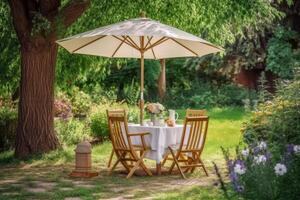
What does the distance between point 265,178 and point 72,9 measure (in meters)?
6.91

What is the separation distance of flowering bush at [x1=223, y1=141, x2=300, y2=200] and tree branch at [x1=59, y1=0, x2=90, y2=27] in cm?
644

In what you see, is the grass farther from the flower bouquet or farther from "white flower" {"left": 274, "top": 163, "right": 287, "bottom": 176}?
"white flower" {"left": 274, "top": 163, "right": 287, "bottom": 176}

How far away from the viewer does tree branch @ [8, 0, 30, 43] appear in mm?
11484

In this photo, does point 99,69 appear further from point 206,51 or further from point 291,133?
point 291,133

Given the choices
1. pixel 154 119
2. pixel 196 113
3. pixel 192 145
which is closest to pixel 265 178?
pixel 192 145

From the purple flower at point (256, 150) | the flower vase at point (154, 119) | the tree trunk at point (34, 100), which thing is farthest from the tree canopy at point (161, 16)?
the purple flower at point (256, 150)

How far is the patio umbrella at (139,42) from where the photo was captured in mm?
9805

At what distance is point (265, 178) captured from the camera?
5660mm

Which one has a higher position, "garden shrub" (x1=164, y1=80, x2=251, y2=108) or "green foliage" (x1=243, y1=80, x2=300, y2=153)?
"garden shrub" (x1=164, y1=80, x2=251, y2=108)

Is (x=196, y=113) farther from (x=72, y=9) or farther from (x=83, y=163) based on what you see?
(x=72, y=9)

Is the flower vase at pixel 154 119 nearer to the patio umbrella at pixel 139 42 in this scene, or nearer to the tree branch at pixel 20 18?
the patio umbrella at pixel 139 42

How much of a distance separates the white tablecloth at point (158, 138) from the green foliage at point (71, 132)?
4184 mm

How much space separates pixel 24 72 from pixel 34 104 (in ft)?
2.08

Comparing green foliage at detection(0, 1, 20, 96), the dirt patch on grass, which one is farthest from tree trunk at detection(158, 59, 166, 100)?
the dirt patch on grass
